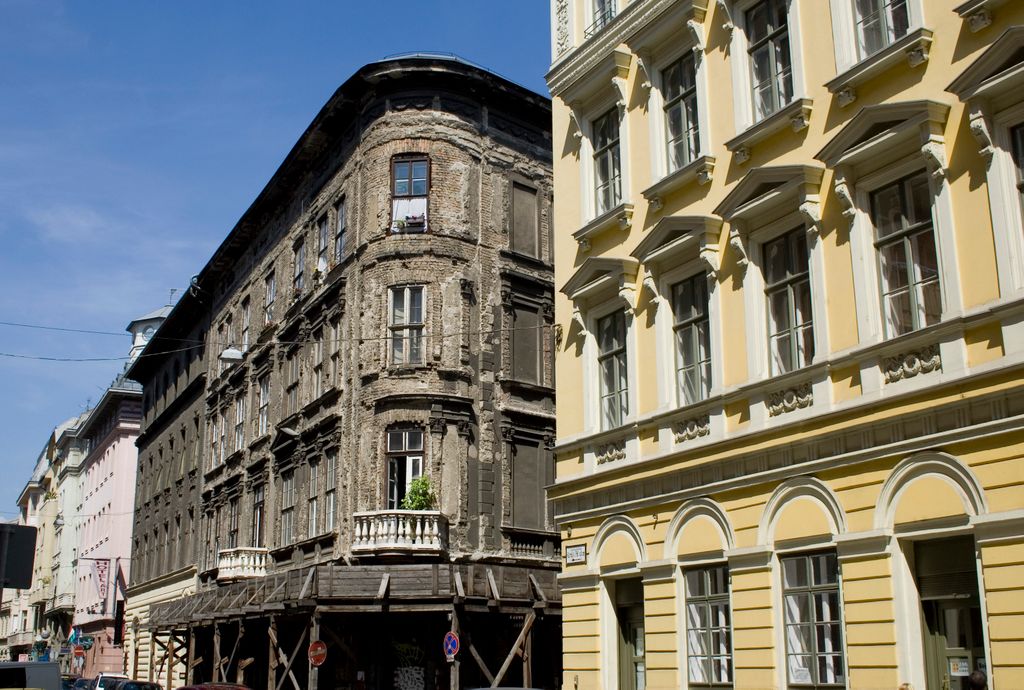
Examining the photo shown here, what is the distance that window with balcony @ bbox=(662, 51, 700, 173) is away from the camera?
1612 centimetres

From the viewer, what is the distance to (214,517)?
40094 millimetres

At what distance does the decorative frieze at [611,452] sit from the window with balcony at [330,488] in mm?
12716

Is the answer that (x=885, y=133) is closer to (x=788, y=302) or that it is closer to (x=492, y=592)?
(x=788, y=302)

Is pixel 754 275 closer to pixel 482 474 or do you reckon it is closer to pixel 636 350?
pixel 636 350

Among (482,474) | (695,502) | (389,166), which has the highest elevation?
(389,166)

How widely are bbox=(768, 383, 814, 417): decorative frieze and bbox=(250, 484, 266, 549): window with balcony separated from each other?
76.9 ft

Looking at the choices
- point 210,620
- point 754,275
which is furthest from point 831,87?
point 210,620

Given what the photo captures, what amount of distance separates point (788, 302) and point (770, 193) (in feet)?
4.60

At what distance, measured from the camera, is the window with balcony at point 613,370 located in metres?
17.1

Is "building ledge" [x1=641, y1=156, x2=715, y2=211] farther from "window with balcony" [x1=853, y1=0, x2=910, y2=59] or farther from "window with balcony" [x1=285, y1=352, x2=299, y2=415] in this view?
"window with balcony" [x1=285, y1=352, x2=299, y2=415]

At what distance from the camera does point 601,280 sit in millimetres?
17297

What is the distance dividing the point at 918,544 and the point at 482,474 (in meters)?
16.1

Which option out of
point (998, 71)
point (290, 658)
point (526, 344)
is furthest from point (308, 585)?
point (998, 71)

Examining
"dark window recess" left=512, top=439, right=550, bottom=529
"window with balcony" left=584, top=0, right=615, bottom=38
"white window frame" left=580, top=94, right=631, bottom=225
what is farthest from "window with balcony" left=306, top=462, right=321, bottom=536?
"window with balcony" left=584, top=0, right=615, bottom=38
